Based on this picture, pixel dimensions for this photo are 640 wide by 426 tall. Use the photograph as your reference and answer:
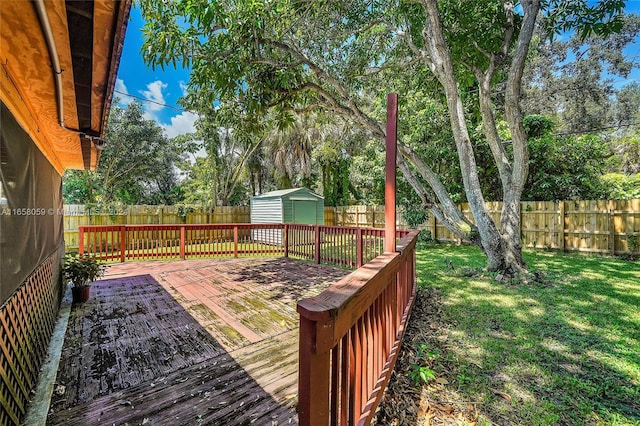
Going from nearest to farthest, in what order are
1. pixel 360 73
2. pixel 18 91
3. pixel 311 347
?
pixel 311 347
pixel 18 91
pixel 360 73

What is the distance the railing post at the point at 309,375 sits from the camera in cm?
96

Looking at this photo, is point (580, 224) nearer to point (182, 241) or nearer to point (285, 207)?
point (285, 207)

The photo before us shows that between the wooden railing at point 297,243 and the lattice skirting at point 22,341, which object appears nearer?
the lattice skirting at point 22,341

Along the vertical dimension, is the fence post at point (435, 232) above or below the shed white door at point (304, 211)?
below

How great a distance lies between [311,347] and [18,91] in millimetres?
2771

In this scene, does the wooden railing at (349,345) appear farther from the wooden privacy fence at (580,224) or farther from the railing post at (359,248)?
the wooden privacy fence at (580,224)

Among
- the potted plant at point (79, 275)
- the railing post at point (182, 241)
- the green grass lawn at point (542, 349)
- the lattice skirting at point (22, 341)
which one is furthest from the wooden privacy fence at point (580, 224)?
the lattice skirting at point (22, 341)

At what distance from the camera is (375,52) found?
281 inches

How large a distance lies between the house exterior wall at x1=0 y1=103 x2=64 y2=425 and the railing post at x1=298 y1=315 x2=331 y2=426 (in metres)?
1.89

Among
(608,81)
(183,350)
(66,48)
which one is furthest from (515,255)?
(608,81)

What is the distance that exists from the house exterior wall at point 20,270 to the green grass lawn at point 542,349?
293 centimetres

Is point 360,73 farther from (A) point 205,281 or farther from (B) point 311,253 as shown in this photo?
(A) point 205,281

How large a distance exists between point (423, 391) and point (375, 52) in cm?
741

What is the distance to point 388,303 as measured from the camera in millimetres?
2242
